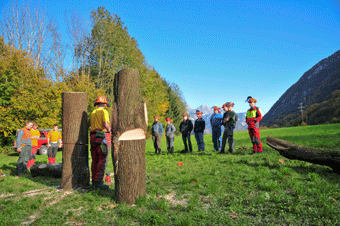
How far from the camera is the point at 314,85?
504 feet

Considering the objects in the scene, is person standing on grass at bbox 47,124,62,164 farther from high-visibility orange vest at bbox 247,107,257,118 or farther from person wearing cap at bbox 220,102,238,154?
high-visibility orange vest at bbox 247,107,257,118

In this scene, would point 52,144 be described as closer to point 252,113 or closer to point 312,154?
point 252,113

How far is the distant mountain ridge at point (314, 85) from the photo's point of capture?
394ft

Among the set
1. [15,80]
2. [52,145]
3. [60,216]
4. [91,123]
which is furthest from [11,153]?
[60,216]

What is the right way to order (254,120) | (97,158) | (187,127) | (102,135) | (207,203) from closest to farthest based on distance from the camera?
(207,203), (102,135), (97,158), (254,120), (187,127)

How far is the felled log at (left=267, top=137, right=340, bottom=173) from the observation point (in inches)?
173

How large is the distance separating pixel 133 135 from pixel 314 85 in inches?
7338

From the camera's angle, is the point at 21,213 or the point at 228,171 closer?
the point at 21,213

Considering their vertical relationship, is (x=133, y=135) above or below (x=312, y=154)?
above

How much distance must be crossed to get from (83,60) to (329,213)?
27408 mm

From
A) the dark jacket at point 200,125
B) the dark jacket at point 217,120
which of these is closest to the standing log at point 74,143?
the dark jacket at point 200,125

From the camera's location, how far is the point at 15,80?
1527 cm

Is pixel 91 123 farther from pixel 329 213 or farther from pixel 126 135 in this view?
pixel 329 213

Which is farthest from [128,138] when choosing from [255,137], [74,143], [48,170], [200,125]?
[200,125]
